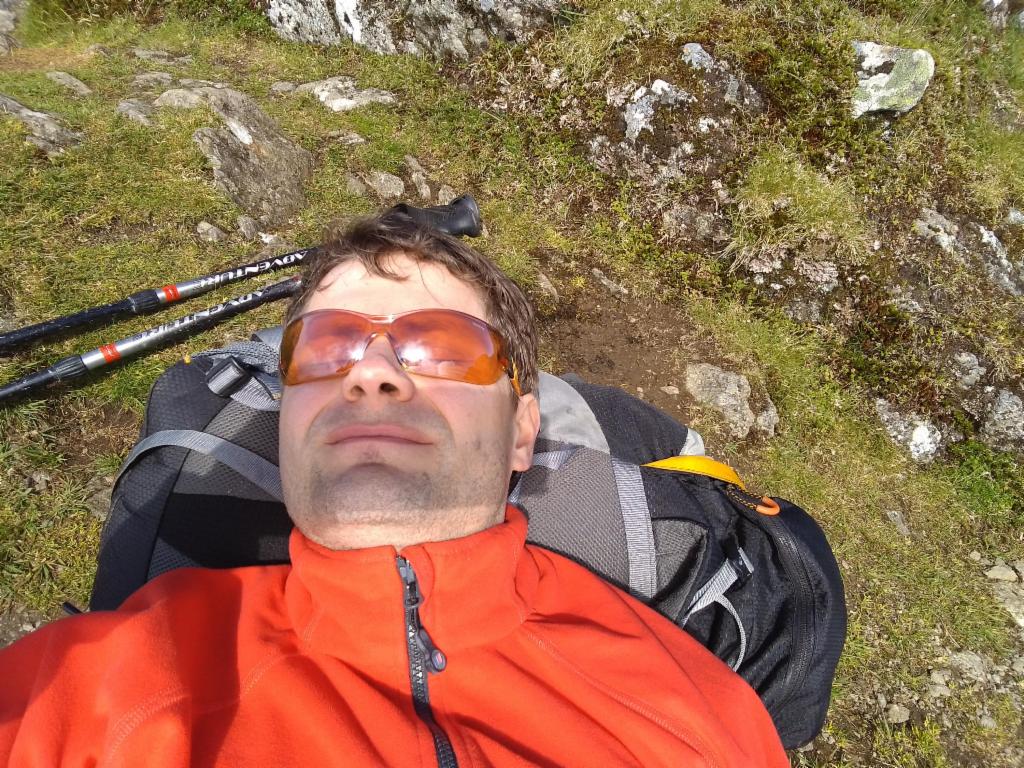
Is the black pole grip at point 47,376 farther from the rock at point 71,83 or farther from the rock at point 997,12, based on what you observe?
the rock at point 997,12

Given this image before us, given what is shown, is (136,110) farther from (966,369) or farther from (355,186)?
(966,369)

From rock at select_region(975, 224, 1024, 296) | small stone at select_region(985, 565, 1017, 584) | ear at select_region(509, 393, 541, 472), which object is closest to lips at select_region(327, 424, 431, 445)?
ear at select_region(509, 393, 541, 472)

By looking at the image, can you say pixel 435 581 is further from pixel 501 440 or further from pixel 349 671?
pixel 501 440

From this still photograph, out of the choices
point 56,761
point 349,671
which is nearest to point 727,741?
point 349,671

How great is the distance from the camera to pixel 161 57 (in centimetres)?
719

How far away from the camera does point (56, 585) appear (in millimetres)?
3277

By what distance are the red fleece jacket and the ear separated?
61cm

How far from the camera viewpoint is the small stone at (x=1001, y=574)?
16.9 feet

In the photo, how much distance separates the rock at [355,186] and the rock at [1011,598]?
24.7ft

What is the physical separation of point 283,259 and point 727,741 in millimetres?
4933

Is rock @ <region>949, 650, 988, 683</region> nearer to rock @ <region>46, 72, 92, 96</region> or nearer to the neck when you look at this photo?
the neck

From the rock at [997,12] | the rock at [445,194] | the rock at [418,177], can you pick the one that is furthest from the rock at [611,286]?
the rock at [997,12]

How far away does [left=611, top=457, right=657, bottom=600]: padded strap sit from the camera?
285 centimetres

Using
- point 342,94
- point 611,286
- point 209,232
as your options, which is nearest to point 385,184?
point 342,94
